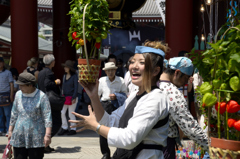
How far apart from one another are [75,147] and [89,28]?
5178 millimetres

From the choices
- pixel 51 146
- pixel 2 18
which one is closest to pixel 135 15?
pixel 2 18

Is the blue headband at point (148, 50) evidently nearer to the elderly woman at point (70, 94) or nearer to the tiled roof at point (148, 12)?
the elderly woman at point (70, 94)

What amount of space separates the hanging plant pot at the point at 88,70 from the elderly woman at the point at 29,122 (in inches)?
91.0

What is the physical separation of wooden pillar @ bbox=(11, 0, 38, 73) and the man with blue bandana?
7800 mm

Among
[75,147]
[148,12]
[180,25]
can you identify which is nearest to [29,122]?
[75,147]

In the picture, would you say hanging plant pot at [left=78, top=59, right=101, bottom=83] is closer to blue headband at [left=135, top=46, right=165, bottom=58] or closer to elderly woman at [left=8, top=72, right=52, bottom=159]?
blue headband at [left=135, top=46, right=165, bottom=58]

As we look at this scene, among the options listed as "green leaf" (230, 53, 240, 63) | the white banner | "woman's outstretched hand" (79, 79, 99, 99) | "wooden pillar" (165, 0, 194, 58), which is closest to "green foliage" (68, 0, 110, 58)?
"woman's outstretched hand" (79, 79, 99, 99)

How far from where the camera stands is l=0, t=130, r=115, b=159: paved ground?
720 centimetres

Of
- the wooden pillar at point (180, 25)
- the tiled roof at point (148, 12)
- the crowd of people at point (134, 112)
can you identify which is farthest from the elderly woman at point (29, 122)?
the tiled roof at point (148, 12)

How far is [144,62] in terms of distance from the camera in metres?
2.70

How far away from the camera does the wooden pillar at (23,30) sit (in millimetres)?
10953

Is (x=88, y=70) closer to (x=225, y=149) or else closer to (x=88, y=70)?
(x=88, y=70)

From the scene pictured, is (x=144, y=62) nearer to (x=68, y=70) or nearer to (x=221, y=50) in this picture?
(x=221, y=50)

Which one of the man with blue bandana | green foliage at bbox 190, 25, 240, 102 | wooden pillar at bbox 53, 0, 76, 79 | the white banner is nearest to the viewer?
green foliage at bbox 190, 25, 240, 102
